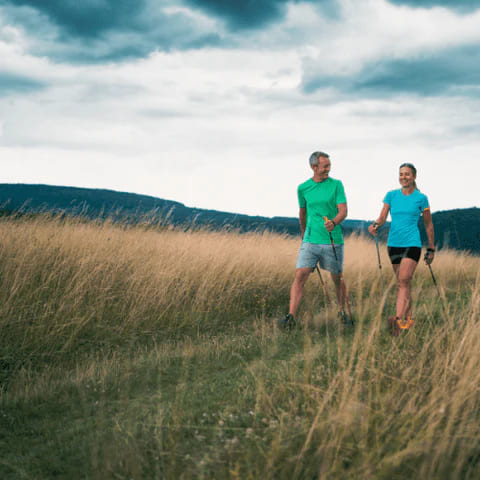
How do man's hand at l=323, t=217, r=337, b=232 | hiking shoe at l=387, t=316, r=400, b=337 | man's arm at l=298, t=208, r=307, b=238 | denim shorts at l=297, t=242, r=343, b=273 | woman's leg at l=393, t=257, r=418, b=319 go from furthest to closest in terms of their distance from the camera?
man's arm at l=298, t=208, r=307, b=238, denim shorts at l=297, t=242, r=343, b=273, man's hand at l=323, t=217, r=337, b=232, woman's leg at l=393, t=257, r=418, b=319, hiking shoe at l=387, t=316, r=400, b=337

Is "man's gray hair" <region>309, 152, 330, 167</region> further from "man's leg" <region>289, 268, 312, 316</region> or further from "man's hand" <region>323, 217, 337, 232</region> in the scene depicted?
"man's leg" <region>289, 268, 312, 316</region>

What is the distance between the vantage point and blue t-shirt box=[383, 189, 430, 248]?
18.5 ft

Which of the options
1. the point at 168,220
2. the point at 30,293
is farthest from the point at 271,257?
the point at 30,293

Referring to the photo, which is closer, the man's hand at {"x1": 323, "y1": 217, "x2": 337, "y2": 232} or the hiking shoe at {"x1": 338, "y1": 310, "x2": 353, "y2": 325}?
the man's hand at {"x1": 323, "y1": 217, "x2": 337, "y2": 232}

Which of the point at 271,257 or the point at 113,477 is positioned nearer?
the point at 113,477

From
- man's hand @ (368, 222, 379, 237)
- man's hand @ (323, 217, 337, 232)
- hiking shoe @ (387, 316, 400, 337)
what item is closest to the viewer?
hiking shoe @ (387, 316, 400, 337)

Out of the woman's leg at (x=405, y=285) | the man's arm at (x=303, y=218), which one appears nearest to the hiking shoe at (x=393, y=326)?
the woman's leg at (x=405, y=285)

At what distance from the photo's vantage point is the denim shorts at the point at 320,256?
6.18 m

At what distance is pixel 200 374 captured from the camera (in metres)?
4.50

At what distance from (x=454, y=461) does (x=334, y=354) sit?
6.60 feet

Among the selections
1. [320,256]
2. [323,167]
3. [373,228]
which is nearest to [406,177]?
[373,228]

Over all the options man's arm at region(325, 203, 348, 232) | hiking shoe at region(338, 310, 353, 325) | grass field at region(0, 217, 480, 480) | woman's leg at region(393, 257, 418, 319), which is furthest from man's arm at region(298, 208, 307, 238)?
woman's leg at region(393, 257, 418, 319)

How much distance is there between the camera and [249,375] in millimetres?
4113

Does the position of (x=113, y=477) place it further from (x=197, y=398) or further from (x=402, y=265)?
(x=402, y=265)
